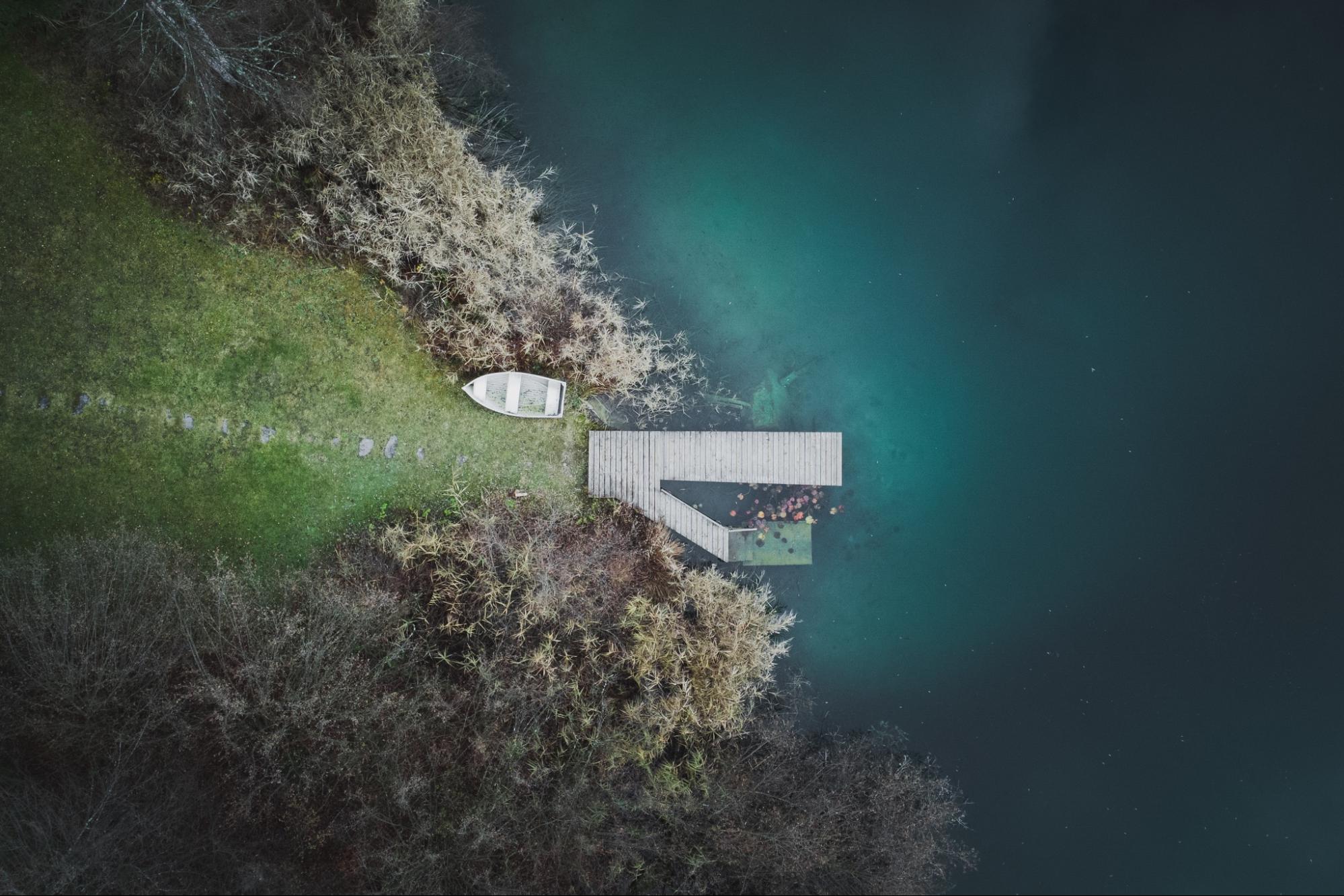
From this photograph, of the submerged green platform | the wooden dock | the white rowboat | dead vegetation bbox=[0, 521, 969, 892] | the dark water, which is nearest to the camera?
dead vegetation bbox=[0, 521, 969, 892]

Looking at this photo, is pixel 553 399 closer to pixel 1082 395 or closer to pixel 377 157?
pixel 377 157

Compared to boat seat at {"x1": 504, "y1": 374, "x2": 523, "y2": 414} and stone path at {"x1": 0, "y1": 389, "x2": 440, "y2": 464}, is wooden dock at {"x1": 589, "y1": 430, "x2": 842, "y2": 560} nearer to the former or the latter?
boat seat at {"x1": 504, "y1": 374, "x2": 523, "y2": 414}

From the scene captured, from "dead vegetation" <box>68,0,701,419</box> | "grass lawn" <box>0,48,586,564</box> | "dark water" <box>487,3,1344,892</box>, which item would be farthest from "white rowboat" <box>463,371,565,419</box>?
"dark water" <box>487,3,1344,892</box>

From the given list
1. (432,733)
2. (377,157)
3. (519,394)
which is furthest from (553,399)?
(432,733)

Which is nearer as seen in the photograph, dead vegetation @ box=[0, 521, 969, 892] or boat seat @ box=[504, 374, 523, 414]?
dead vegetation @ box=[0, 521, 969, 892]

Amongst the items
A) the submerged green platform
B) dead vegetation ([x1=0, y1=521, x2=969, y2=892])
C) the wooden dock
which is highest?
the wooden dock

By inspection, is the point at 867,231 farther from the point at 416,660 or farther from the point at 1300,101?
the point at 416,660

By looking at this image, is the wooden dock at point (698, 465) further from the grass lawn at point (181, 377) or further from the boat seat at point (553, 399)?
the grass lawn at point (181, 377)
